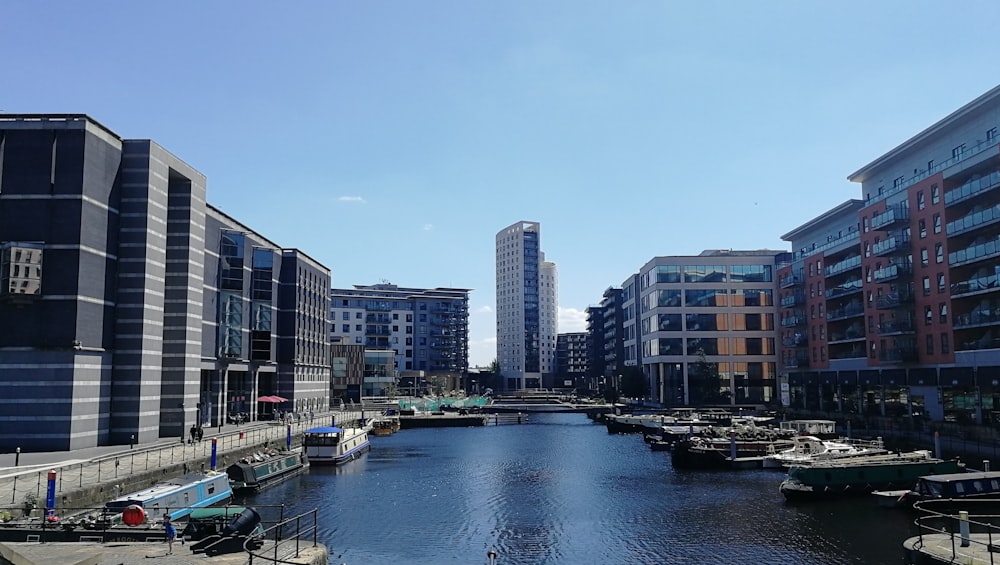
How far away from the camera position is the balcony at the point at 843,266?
318ft

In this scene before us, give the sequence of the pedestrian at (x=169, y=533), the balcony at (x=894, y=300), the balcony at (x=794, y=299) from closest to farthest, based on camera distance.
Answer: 1. the pedestrian at (x=169, y=533)
2. the balcony at (x=894, y=300)
3. the balcony at (x=794, y=299)

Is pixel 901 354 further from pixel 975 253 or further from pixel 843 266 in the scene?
pixel 843 266

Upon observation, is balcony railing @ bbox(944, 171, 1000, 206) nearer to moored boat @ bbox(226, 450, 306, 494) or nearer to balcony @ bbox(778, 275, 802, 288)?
balcony @ bbox(778, 275, 802, 288)

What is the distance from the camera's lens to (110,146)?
5747cm

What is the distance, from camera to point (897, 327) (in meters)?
83.1

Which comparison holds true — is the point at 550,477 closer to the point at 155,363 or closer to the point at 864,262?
the point at 155,363

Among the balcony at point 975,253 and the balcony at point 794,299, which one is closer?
the balcony at point 975,253

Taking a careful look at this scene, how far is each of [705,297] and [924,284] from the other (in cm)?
5610

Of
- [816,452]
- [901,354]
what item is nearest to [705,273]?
[901,354]

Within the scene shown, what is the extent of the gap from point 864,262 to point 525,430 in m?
55.3

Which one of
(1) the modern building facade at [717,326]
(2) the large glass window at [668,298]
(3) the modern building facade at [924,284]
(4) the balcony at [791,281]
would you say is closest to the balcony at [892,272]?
(3) the modern building facade at [924,284]

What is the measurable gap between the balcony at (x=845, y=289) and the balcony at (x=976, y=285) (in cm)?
2273

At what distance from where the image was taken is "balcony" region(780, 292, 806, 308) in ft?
385

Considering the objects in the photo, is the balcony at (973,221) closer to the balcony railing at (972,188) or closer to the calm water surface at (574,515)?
the balcony railing at (972,188)
